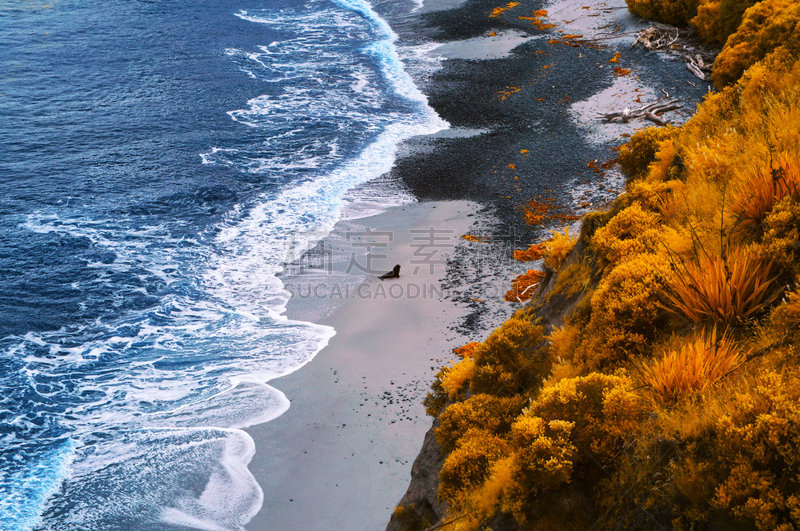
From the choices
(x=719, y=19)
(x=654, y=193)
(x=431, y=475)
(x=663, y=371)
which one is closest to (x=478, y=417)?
(x=431, y=475)

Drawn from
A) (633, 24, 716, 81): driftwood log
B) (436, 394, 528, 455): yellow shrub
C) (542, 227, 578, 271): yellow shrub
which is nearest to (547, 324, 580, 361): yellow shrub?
(436, 394, 528, 455): yellow shrub

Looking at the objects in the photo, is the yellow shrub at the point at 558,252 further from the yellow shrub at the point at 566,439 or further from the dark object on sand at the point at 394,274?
the dark object on sand at the point at 394,274

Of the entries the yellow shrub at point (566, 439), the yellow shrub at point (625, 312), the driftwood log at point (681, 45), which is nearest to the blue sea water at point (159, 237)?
the yellow shrub at point (566, 439)

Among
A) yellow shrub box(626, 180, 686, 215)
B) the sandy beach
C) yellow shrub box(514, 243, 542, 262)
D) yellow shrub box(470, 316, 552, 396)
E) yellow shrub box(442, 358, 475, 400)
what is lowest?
the sandy beach

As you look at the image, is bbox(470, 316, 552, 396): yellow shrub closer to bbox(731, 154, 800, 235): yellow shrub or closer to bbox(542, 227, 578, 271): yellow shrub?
bbox(542, 227, 578, 271): yellow shrub

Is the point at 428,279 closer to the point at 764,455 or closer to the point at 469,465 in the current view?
the point at 469,465
